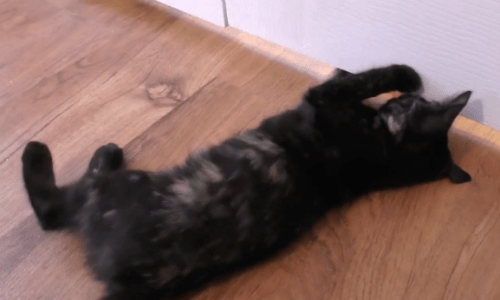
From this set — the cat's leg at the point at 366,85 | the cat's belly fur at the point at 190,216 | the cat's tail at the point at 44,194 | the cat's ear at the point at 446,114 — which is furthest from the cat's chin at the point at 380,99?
the cat's tail at the point at 44,194

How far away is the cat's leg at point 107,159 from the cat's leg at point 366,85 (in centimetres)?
53

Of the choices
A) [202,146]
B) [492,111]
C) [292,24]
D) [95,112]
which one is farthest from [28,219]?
[492,111]

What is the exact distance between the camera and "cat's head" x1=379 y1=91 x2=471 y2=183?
980mm

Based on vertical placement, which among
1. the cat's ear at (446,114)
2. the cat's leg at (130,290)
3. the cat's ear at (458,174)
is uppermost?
the cat's ear at (446,114)

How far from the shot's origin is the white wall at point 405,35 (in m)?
0.89

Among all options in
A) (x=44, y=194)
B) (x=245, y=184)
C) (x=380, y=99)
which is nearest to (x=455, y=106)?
(x=380, y=99)

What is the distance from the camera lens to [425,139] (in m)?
0.99

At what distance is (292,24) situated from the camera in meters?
1.14

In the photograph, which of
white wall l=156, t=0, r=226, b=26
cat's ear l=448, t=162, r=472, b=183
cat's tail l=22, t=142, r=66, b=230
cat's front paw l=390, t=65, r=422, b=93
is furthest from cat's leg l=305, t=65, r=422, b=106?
cat's tail l=22, t=142, r=66, b=230

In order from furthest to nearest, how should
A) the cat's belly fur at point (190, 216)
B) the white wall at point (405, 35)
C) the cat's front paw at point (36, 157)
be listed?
the cat's front paw at point (36, 157) → the white wall at point (405, 35) → the cat's belly fur at point (190, 216)

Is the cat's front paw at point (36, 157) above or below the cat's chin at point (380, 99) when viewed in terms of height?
above

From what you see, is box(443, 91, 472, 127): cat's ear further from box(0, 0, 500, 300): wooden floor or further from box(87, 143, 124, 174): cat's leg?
box(87, 143, 124, 174): cat's leg

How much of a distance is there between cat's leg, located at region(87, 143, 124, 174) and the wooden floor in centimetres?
4

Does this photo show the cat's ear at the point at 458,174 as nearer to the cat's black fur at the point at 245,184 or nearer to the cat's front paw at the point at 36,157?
the cat's black fur at the point at 245,184
